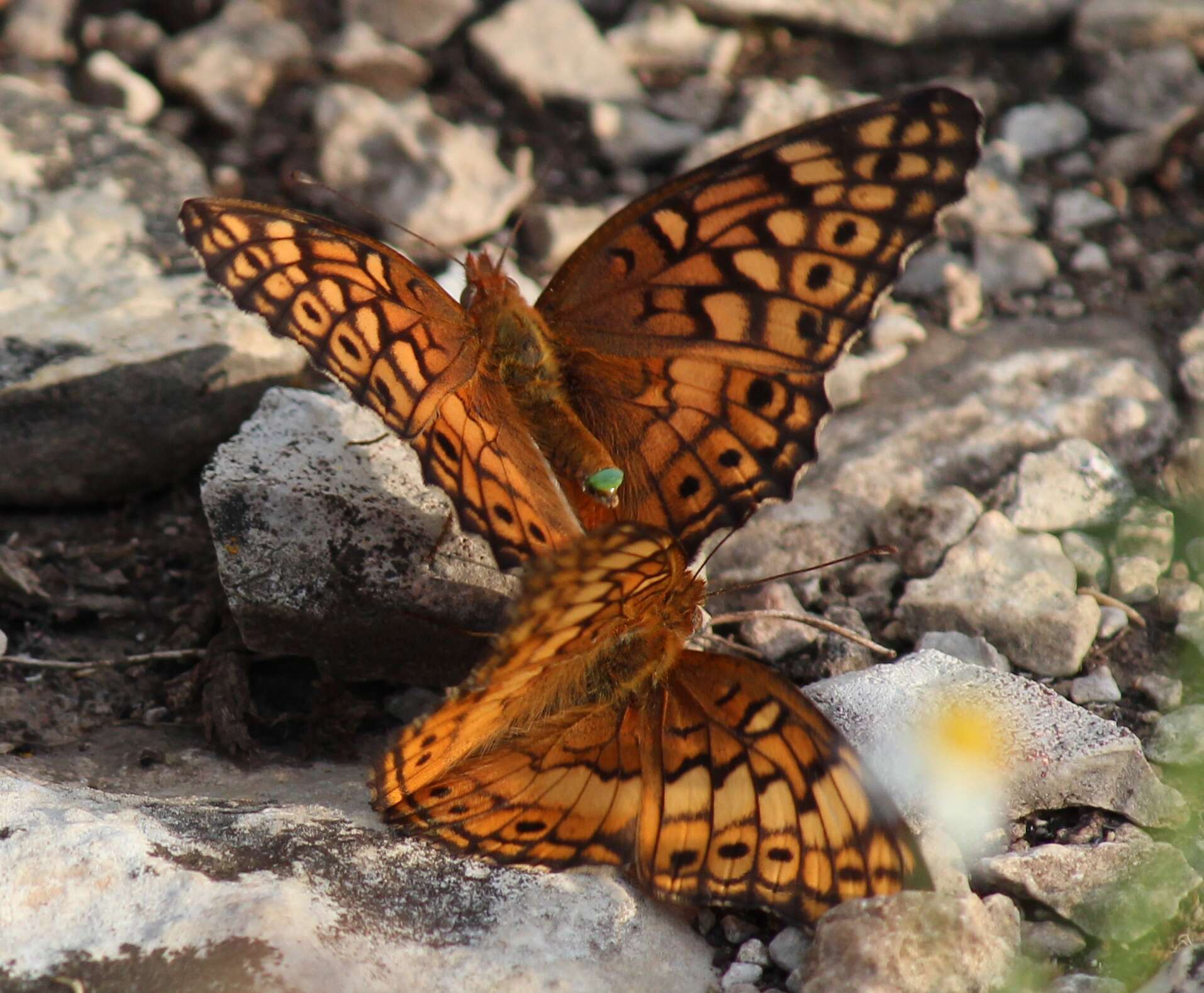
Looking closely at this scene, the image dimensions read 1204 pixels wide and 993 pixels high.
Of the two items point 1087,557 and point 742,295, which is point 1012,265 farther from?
point 742,295

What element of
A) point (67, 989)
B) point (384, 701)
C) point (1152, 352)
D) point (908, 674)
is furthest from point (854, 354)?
point (67, 989)

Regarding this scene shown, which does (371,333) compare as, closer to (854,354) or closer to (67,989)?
(67,989)

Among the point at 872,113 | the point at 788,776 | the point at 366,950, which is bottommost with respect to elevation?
the point at 366,950

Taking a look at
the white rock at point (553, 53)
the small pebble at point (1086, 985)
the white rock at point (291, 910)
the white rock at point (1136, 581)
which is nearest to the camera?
the white rock at point (291, 910)

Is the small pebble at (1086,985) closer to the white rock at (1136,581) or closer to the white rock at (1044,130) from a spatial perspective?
the white rock at (1136,581)

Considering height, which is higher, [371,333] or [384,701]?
[371,333]

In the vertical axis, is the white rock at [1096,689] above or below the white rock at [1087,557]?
below

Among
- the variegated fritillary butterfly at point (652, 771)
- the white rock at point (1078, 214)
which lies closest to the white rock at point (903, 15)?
the white rock at point (1078, 214)
